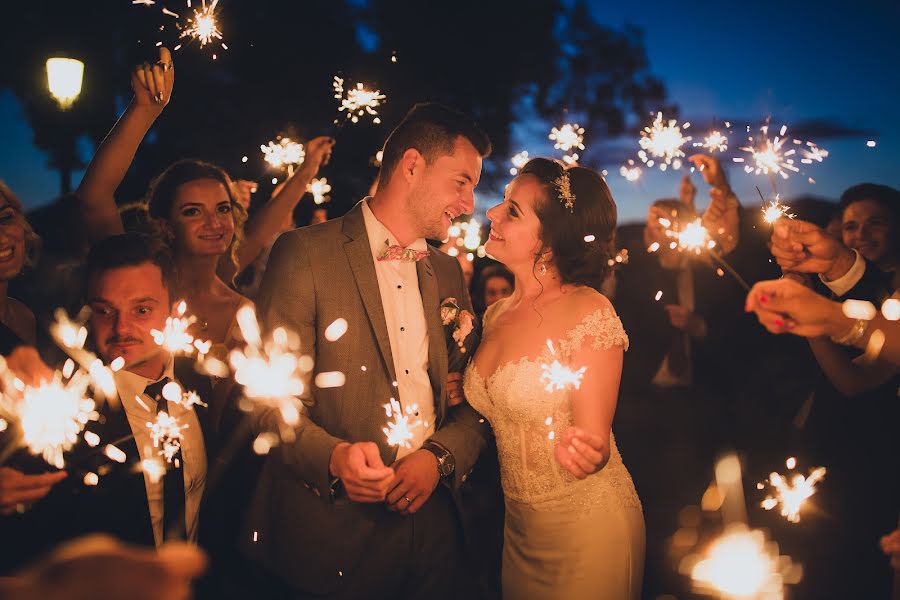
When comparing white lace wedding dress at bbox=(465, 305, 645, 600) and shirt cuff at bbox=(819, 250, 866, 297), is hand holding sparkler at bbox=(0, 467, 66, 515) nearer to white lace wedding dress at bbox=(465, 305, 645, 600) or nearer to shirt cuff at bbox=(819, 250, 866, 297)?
white lace wedding dress at bbox=(465, 305, 645, 600)

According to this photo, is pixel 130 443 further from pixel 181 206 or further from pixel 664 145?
pixel 664 145

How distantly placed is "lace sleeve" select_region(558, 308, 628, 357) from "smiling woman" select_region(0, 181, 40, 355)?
7.92 ft

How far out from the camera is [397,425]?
9.45ft

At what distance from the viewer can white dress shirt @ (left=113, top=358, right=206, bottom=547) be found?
8.11ft

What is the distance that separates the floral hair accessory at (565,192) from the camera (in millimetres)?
3334

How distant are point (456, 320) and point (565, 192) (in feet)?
3.01

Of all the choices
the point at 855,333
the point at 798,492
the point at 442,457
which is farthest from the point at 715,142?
the point at 442,457

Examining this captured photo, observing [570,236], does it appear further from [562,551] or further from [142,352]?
[142,352]

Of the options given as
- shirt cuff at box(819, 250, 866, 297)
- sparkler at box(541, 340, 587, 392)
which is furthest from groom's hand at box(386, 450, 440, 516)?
shirt cuff at box(819, 250, 866, 297)

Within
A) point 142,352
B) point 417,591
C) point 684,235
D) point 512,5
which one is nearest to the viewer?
point 142,352

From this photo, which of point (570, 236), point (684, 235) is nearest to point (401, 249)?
point (570, 236)

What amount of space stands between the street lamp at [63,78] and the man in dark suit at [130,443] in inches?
168

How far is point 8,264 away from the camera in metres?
2.71

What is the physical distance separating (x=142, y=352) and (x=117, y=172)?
1155 mm
